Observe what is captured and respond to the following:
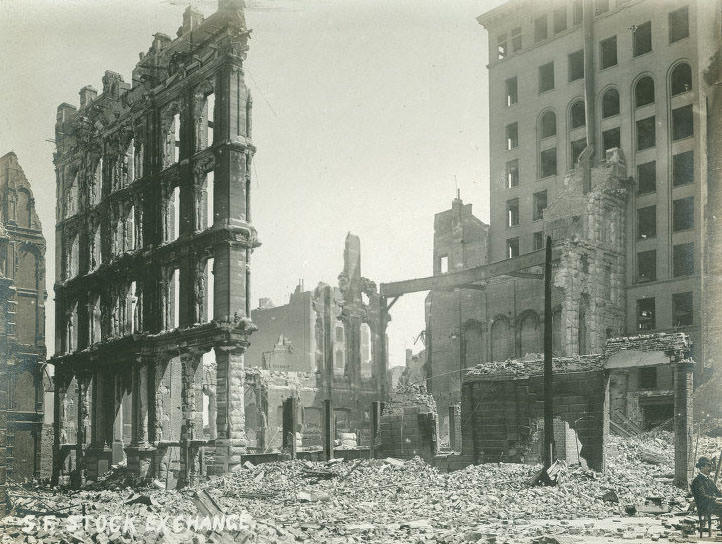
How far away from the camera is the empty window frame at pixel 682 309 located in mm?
36500

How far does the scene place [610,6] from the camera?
41.4 metres

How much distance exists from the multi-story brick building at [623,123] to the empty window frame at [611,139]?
0.17 ft

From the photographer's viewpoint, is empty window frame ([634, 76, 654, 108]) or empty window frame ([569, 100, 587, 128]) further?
empty window frame ([569, 100, 587, 128])

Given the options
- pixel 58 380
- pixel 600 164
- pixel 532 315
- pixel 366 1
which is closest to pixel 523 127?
pixel 600 164

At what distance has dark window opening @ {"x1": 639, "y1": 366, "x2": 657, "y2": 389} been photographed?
37562 mm

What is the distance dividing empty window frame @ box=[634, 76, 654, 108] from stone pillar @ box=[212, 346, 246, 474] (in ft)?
83.8

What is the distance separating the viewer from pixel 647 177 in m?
39.5

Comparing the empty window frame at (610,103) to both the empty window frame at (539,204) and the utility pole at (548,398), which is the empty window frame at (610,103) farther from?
the utility pole at (548,398)

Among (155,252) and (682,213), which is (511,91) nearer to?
(682,213)

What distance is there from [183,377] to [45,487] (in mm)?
10178

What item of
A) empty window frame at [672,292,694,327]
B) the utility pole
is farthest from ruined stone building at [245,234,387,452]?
the utility pole

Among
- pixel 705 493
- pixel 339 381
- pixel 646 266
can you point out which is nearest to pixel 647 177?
pixel 646 266

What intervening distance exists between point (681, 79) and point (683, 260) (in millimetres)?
8545

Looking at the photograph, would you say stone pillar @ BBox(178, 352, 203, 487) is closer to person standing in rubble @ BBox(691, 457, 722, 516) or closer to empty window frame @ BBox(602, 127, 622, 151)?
person standing in rubble @ BBox(691, 457, 722, 516)
